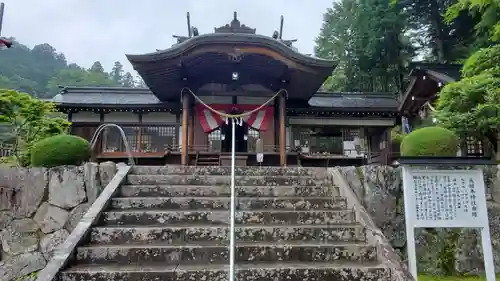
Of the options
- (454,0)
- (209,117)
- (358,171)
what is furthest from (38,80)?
(358,171)

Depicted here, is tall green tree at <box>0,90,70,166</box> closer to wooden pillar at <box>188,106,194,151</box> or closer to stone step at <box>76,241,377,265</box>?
wooden pillar at <box>188,106,194,151</box>

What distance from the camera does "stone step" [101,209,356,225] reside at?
13.1 feet

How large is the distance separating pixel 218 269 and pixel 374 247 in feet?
5.40

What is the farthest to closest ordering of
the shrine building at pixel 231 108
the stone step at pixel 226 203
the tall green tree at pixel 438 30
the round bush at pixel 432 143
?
1. the tall green tree at pixel 438 30
2. the shrine building at pixel 231 108
3. the round bush at pixel 432 143
4. the stone step at pixel 226 203

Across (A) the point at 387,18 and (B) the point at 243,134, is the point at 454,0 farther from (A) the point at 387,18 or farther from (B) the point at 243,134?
(B) the point at 243,134

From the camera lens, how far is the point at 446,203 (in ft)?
12.9

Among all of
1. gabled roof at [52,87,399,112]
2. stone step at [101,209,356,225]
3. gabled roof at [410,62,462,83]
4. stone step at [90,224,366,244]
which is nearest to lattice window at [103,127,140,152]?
gabled roof at [52,87,399,112]

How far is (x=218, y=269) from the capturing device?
323 cm

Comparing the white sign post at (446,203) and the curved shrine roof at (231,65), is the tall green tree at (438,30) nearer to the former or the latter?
the curved shrine roof at (231,65)

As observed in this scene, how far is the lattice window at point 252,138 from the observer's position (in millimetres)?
11905

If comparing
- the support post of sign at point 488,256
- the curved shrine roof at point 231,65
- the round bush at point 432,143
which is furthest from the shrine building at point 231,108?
the support post of sign at point 488,256

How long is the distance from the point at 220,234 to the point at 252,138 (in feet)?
27.5

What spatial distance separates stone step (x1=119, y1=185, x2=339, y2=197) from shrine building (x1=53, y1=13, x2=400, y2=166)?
5.12 meters

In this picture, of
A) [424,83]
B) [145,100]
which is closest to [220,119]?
[145,100]
